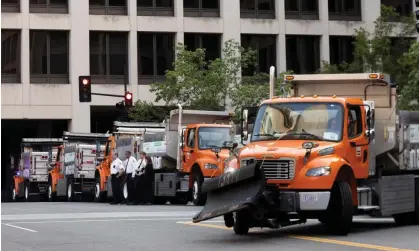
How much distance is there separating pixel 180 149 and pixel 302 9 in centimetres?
3128

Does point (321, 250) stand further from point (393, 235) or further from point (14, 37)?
point (14, 37)

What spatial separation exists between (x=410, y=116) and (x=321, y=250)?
5.51 metres

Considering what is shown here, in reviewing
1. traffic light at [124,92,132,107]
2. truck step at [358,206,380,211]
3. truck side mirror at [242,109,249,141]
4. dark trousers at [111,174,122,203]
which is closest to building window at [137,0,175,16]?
traffic light at [124,92,132,107]

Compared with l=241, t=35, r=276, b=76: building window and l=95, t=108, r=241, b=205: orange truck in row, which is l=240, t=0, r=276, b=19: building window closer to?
l=241, t=35, r=276, b=76: building window

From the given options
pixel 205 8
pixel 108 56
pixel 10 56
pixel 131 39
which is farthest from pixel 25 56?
pixel 205 8

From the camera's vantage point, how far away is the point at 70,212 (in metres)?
25.1

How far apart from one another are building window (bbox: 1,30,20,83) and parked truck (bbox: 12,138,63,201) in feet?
26.8

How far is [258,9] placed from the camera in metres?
57.8

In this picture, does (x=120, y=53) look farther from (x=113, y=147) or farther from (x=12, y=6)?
(x=113, y=147)

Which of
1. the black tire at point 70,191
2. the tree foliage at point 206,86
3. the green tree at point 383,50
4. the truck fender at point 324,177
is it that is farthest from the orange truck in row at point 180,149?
the green tree at point 383,50

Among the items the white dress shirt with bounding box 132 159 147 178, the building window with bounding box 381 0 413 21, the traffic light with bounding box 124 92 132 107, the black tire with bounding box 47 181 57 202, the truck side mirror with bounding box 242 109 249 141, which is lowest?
the black tire with bounding box 47 181 57 202

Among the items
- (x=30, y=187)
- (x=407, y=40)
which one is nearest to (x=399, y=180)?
(x=30, y=187)

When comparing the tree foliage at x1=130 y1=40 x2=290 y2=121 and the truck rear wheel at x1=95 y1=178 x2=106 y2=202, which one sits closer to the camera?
the truck rear wheel at x1=95 y1=178 x2=106 y2=202

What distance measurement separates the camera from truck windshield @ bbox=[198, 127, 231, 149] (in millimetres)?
28484
